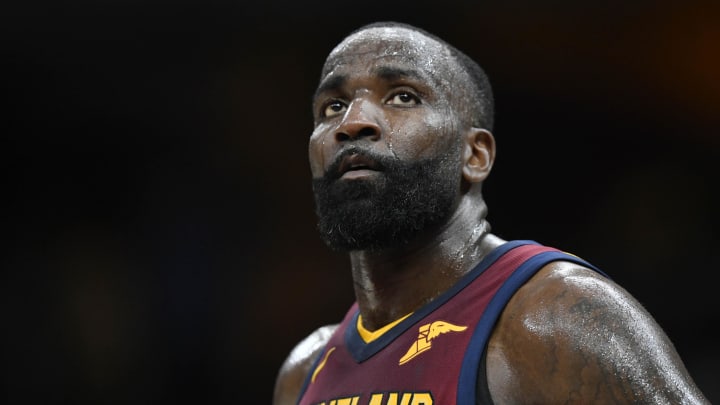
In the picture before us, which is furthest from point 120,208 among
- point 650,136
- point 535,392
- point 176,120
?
point 535,392

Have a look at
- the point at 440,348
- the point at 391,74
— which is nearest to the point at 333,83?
the point at 391,74

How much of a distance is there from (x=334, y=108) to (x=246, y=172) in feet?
9.75

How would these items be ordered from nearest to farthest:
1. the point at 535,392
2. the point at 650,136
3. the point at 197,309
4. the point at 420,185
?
the point at 535,392 < the point at 420,185 < the point at 650,136 < the point at 197,309

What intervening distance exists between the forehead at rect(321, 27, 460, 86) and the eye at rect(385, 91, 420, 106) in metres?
0.08

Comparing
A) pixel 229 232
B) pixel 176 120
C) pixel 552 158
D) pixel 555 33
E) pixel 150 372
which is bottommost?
pixel 150 372

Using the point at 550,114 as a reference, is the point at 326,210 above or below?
above

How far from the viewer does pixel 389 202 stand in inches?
79.3

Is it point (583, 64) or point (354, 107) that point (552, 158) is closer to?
point (583, 64)

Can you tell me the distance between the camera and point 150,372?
4.73m

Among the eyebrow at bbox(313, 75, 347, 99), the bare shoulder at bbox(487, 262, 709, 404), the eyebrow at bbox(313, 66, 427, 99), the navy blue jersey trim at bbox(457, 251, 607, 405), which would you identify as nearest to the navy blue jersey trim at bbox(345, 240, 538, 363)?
the navy blue jersey trim at bbox(457, 251, 607, 405)

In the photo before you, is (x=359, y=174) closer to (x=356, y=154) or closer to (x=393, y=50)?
(x=356, y=154)

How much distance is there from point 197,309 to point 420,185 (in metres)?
3.11

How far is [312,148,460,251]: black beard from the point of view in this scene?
6.61 feet

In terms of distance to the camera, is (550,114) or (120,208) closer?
(550,114)
